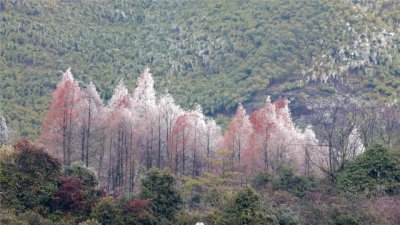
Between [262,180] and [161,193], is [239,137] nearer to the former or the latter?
[262,180]

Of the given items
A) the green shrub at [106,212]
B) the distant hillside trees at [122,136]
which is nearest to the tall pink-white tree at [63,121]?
the distant hillside trees at [122,136]

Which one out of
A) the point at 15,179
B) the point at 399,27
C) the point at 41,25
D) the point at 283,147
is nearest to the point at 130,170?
the point at 283,147

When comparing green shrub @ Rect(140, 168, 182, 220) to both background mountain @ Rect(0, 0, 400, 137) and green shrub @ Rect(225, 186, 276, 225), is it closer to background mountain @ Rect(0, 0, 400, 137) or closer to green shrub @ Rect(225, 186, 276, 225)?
green shrub @ Rect(225, 186, 276, 225)

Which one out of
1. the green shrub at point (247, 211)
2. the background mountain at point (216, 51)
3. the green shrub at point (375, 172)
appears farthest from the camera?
the background mountain at point (216, 51)

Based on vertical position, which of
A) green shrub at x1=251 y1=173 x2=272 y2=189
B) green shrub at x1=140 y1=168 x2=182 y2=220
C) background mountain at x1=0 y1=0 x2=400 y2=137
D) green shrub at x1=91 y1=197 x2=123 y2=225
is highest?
background mountain at x1=0 y1=0 x2=400 y2=137

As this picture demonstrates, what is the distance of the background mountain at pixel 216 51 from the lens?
7544 centimetres

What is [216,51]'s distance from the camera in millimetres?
86875

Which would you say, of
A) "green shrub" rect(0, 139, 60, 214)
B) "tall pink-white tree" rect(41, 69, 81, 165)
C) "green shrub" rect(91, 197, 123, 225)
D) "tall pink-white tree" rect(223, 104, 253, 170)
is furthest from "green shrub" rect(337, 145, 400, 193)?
"tall pink-white tree" rect(41, 69, 81, 165)

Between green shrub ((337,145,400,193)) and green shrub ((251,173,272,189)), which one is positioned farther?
green shrub ((251,173,272,189))

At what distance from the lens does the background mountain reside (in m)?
75.4

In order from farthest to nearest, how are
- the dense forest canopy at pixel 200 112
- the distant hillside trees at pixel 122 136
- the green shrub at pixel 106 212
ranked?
the distant hillside trees at pixel 122 136 < the dense forest canopy at pixel 200 112 < the green shrub at pixel 106 212

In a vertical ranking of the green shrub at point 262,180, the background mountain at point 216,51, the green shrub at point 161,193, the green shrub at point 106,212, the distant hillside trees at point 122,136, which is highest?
the background mountain at point 216,51

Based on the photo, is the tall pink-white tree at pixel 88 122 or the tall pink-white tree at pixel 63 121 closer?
the tall pink-white tree at pixel 63 121

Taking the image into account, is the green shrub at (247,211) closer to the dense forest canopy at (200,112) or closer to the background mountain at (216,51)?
the dense forest canopy at (200,112)
